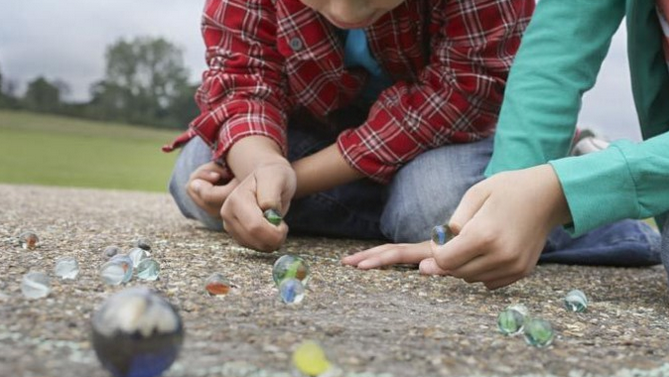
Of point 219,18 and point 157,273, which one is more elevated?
point 219,18

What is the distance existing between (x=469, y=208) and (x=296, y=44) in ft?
3.12

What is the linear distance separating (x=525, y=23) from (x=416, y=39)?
306 mm

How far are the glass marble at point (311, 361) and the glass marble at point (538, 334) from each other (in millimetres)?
345

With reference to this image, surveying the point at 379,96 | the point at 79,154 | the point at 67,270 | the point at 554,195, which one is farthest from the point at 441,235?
the point at 79,154

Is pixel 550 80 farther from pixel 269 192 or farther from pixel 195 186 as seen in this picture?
pixel 195 186

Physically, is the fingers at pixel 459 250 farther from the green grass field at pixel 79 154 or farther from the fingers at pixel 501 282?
the green grass field at pixel 79 154

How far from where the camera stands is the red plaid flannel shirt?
2.08 metres

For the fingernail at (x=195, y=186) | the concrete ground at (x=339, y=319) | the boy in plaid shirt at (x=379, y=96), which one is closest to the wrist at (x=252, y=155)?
the boy in plaid shirt at (x=379, y=96)

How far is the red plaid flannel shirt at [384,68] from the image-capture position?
6.82 feet

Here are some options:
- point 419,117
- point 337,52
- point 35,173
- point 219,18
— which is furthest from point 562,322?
point 35,173

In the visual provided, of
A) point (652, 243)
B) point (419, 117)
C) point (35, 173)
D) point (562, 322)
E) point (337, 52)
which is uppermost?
point (337, 52)

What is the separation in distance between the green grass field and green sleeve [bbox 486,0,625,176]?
606cm

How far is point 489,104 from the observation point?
2.18 metres

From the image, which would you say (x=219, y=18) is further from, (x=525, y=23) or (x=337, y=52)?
(x=525, y=23)
